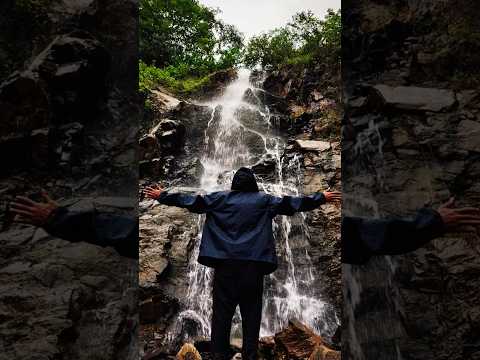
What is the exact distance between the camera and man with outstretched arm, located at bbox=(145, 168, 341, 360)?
2619 millimetres

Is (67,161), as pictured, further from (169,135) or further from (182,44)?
(182,44)

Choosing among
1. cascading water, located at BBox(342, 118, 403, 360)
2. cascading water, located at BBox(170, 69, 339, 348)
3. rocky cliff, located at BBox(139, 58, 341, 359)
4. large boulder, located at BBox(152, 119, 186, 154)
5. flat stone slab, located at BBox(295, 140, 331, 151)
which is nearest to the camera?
cascading water, located at BBox(342, 118, 403, 360)

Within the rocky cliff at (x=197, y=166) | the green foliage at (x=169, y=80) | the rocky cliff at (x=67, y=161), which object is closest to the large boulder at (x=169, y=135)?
the rocky cliff at (x=197, y=166)

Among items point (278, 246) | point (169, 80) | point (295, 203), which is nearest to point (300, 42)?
point (169, 80)

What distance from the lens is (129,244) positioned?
1.70 metres

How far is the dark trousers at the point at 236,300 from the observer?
2.63 meters

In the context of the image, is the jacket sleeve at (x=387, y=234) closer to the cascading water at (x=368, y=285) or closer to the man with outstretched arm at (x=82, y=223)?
the cascading water at (x=368, y=285)

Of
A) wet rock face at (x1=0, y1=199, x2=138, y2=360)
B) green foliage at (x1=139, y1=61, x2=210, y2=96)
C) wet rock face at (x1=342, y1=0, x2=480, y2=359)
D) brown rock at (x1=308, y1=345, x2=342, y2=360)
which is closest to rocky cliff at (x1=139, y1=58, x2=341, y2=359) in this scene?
green foliage at (x1=139, y1=61, x2=210, y2=96)

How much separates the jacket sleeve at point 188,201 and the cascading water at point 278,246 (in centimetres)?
379

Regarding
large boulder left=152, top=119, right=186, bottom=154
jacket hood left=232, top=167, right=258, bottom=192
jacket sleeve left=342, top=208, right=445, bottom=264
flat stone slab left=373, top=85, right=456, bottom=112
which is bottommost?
jacket sleeve left=342, top=208, right=445, bottom=264

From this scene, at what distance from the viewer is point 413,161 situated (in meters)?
1.70

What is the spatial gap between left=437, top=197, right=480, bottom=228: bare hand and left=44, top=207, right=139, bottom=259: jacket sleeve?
1340 mm

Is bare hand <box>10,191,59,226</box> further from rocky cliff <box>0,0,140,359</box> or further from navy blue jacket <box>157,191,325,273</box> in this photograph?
navy blue jacket <box>157,191,325,273</box>

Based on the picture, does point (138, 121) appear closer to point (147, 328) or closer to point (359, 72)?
point (359, 72)
